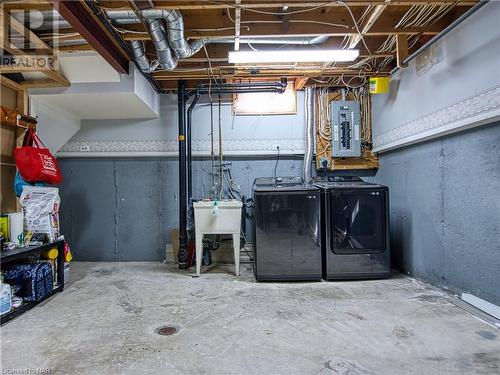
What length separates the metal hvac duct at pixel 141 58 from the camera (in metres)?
2.83

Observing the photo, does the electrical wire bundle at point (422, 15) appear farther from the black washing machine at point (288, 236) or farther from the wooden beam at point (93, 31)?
the wooden beam at point (93, 31)

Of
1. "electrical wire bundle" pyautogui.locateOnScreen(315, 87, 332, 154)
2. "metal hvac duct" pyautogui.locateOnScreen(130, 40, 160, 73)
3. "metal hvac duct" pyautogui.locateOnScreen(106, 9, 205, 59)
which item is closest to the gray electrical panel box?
"electrical wire bundle" pyautogui.locateOnScreen(315, 87, 332, 154)

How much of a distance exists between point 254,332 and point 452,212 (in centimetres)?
211

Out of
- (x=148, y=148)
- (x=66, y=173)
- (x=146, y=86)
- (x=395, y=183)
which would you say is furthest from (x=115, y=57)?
(x=395, y=183)

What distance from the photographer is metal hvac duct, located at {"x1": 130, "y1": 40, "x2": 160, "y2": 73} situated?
9.30 ft

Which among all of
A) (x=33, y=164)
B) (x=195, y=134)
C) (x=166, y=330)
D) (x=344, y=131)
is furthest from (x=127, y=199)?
(x=344, y=131)

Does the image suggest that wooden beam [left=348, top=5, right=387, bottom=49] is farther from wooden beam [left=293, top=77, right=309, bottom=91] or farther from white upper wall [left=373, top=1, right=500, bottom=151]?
wooden beam [left=293, top=77, right=309, bottom=91]

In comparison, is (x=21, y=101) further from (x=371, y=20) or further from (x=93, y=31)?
(x=371, y=20)

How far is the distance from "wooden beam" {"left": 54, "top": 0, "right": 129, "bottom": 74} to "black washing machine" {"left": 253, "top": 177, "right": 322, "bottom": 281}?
2.06m

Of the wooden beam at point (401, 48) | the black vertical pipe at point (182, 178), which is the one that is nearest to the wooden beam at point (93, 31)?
the black vertical pipe at point (182, 178)

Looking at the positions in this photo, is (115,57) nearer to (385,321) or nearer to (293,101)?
(293,101)

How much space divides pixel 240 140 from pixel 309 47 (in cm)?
163

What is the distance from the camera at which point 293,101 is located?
4301 millimetres

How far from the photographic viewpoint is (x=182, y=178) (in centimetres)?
393
